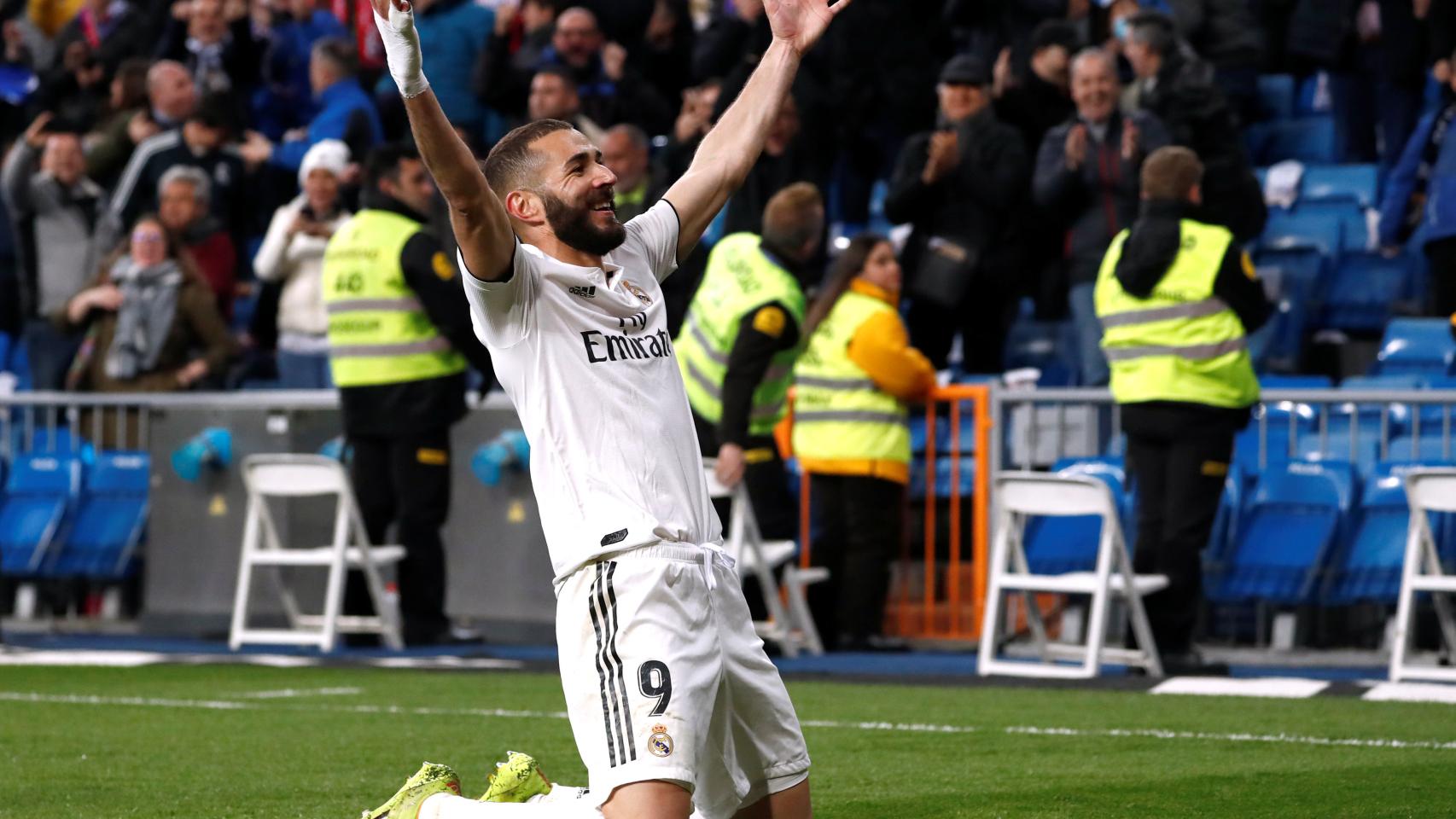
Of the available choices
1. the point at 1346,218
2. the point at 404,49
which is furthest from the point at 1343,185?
the point at 404,49

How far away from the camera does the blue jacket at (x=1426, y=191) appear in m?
12.6

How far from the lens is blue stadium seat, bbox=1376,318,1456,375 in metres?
12.3

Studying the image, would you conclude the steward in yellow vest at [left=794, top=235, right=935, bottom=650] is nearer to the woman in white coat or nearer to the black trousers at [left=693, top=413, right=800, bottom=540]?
the black trousers at [left=693, top=413, right=800, bottom=540]

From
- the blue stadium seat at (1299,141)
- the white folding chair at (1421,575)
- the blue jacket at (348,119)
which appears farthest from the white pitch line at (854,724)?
the blue stadium seat at (1299,141)

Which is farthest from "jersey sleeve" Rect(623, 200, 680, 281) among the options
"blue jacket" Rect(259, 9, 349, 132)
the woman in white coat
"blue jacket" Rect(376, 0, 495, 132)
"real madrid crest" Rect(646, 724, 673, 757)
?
"blue jacket" Rect(259, 9, 349, 132)

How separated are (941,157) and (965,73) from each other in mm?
544

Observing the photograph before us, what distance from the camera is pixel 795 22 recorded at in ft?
19.0

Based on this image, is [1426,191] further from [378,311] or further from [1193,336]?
[378,311]

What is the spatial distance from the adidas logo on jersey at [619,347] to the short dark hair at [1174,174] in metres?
5.89

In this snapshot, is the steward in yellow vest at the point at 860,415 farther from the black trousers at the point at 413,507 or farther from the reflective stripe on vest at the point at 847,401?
the black trousers at the point at 413,507

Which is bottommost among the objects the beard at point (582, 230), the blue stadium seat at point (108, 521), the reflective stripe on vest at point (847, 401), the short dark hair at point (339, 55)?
the blue stadium seat at point (108, 521)

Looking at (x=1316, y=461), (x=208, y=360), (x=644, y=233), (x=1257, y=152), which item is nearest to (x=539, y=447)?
(x=644, y=233)

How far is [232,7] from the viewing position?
17359 mm

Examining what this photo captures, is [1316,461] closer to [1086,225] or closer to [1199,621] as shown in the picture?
[1199,621]
